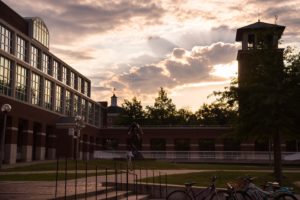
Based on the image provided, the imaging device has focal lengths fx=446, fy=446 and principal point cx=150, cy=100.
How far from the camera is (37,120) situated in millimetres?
54000

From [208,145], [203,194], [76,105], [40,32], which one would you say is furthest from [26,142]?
[203,194]

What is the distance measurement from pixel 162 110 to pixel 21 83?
141 ft

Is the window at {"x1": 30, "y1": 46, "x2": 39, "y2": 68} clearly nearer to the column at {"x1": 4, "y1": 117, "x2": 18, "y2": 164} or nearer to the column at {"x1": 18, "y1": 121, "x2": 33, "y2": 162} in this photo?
the column at {"x1": 18, "y1": 121, "x2": 33, "y2": 162}

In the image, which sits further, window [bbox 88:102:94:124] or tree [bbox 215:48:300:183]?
window [bbox 88:102:94:124]

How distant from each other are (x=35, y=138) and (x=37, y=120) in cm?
484

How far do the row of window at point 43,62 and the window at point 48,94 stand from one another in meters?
1.51

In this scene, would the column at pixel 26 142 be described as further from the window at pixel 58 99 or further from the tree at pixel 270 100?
the tree at pixel 270 100

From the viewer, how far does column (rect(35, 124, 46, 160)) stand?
55.5 m

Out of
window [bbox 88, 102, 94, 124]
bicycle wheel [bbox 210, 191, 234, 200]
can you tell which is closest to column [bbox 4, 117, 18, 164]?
window [bbox 88, 102, 94, 124]

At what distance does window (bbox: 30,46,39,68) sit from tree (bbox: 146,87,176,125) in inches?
1452

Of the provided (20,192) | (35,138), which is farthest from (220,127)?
(20,192)

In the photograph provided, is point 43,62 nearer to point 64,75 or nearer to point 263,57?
point 64,75

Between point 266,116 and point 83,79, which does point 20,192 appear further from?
point 83,79

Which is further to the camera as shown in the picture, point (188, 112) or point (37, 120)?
point (188, 112)
